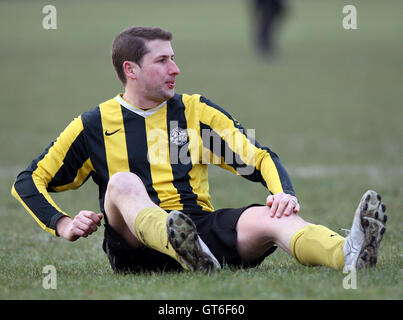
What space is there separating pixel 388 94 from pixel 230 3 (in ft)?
113

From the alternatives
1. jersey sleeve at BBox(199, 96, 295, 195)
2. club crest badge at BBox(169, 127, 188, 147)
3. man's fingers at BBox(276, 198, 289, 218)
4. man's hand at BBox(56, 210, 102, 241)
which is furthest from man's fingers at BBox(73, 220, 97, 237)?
man's fingers at BBox(276, 198, 289, 218)

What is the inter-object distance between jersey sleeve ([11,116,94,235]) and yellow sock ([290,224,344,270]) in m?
1.36

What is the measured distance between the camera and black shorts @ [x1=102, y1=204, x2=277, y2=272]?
4316mm

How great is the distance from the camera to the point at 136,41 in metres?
4.71

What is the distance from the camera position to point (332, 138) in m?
13.5

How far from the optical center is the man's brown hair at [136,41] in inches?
184

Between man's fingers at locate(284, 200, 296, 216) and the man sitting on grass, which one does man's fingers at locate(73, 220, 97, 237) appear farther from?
man's fingers at locate(284, 200, 296, 216)

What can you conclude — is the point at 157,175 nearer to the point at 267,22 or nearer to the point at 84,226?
the point at 84,226

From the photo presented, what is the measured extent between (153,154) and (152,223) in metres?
0.68

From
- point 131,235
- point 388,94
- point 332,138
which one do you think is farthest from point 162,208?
point 388,94

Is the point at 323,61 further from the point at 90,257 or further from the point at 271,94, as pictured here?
the point at 90,257

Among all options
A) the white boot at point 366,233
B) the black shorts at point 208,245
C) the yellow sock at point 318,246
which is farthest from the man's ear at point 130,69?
the white boot at point 366,233

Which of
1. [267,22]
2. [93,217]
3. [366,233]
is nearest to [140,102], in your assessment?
[93,217]

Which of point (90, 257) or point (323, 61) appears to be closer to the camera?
point (90, 257)
